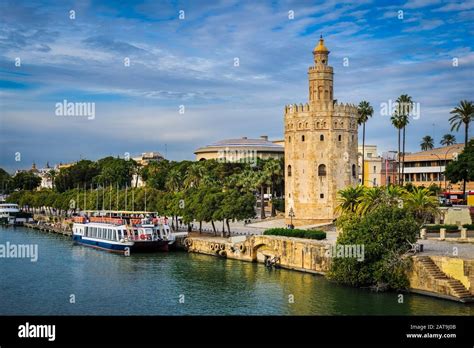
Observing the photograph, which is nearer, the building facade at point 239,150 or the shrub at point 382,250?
the shrub at point 382,250

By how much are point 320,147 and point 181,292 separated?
31.3 metres

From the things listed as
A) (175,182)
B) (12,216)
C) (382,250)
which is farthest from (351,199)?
(12,216)

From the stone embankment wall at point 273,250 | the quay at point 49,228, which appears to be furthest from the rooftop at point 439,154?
the quay at point 49,228

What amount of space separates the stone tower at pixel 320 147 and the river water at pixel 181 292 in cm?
1490

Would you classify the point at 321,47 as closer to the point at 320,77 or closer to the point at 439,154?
the point at 320,77

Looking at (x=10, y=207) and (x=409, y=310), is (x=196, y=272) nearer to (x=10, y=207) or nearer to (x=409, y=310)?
(x=409, y=310)

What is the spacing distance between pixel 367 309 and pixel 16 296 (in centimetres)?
2220

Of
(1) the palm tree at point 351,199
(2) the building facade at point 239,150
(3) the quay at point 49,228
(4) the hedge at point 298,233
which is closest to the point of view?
(4) the hedge at point 298,233

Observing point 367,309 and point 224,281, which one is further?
point 224,281

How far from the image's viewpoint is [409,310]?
1441 inches

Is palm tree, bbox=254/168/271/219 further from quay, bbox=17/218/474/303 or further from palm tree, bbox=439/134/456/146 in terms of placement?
palm tree, bbox=439/134/456/146

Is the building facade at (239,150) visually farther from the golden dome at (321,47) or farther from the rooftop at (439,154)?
the golden dome at (321,47)

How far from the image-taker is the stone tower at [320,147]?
230 feet
